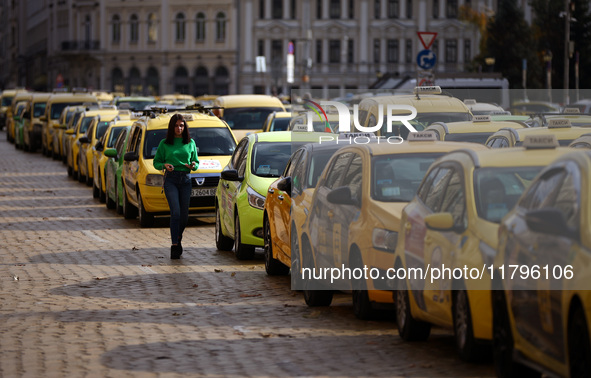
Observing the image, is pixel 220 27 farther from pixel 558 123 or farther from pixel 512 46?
pixel 558 123

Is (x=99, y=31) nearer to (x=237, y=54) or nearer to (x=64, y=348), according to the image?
(x=237, y=54)

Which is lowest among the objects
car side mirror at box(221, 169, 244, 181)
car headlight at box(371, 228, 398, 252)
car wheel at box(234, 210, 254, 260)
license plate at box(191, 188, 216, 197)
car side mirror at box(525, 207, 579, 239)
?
car wheel at box(234, 210, 254, 260)

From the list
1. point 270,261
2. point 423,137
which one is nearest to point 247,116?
point 270,261

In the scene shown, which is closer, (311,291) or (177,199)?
(311,291)

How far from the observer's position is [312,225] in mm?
12727

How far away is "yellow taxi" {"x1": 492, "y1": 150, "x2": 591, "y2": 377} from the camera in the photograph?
7203 mm

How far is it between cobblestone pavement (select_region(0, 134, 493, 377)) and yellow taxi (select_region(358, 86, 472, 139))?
170 inches

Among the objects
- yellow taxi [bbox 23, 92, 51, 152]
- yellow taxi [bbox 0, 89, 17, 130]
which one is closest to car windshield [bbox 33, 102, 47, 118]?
yellow taxi [bbox 23, 92, 51, 152]

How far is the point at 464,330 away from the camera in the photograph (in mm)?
9164

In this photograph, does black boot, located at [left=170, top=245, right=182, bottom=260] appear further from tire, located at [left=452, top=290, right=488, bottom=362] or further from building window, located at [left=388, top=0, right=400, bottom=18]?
building window, located at [left=388, top=0, right=400, bottom=18]

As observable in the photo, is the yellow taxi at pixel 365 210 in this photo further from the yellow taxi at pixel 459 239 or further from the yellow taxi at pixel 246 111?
the yellow taxi at pixel 246 111

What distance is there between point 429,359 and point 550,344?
227 centimetres

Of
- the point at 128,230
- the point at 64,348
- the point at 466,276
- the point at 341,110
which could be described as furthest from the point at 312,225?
the point at 341,110

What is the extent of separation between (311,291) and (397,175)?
1.42m
